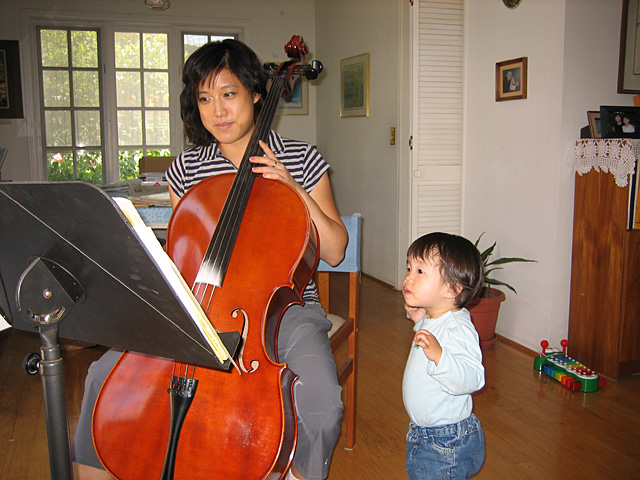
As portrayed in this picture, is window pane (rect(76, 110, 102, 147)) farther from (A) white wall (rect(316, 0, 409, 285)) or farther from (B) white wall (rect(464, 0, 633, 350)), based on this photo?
(B) white wall (rect(464, 0, 633, 350))

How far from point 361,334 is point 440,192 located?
95 cm

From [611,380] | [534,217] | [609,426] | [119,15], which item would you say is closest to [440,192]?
[534,217]

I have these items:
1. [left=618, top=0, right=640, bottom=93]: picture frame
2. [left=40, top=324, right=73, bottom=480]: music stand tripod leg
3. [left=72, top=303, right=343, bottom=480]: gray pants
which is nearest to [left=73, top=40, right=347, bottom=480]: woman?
[left=72, top=303, right=343, bottom=480]: gray pants

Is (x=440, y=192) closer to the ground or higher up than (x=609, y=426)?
higher up

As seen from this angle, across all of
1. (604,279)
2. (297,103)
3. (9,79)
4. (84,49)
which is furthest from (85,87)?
(604,279)

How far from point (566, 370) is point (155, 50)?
417 centimetres

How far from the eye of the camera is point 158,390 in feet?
3.24

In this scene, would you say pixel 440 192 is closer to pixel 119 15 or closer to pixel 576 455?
pixel 576 455

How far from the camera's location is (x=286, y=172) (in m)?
1.23

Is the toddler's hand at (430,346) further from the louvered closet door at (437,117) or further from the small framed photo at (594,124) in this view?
the louvered closet door at (437,117)

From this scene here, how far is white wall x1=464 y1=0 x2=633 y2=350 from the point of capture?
93.3 inches

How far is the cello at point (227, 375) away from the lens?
36.6 inches

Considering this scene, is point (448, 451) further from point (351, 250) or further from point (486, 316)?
point (486, 316)

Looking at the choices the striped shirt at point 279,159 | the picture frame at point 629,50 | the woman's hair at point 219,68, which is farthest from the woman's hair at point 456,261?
the picture frame at point 629,50
